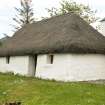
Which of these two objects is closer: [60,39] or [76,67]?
[76,67]

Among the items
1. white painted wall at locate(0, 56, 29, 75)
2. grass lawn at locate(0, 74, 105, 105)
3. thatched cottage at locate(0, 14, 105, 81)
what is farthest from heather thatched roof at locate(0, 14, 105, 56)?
grass lawn at locate(0, 74, 105, 105)

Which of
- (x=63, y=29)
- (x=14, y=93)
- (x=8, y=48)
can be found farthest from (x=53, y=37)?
(x=14, y=93)

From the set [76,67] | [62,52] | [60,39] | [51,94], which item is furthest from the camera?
[60,39]

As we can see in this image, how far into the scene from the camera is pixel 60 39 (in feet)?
98.0

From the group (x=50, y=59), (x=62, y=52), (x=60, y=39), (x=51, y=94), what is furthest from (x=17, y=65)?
(x=51, y=94)

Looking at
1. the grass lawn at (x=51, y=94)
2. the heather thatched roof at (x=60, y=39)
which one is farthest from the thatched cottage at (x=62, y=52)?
the grass lawn at (x=51, y=94)

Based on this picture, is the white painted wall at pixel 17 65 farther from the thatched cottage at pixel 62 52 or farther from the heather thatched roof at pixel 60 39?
the heather thatched roof at pixel 60 39

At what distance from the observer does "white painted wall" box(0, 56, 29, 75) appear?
33750 millimetres

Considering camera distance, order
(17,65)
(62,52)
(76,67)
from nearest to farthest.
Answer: (62,52) → (76,67) → (17,65)

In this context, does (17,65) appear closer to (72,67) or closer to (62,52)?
(62,52)

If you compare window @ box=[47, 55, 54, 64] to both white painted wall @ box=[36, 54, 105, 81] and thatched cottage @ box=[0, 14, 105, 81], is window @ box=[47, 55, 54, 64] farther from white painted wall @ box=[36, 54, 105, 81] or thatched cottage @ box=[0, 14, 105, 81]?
white painted wall @ box=[36, 54, 105, 81]

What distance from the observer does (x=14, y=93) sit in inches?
879

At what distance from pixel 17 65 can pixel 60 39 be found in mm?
6490

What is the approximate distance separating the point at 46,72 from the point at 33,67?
326 cm
